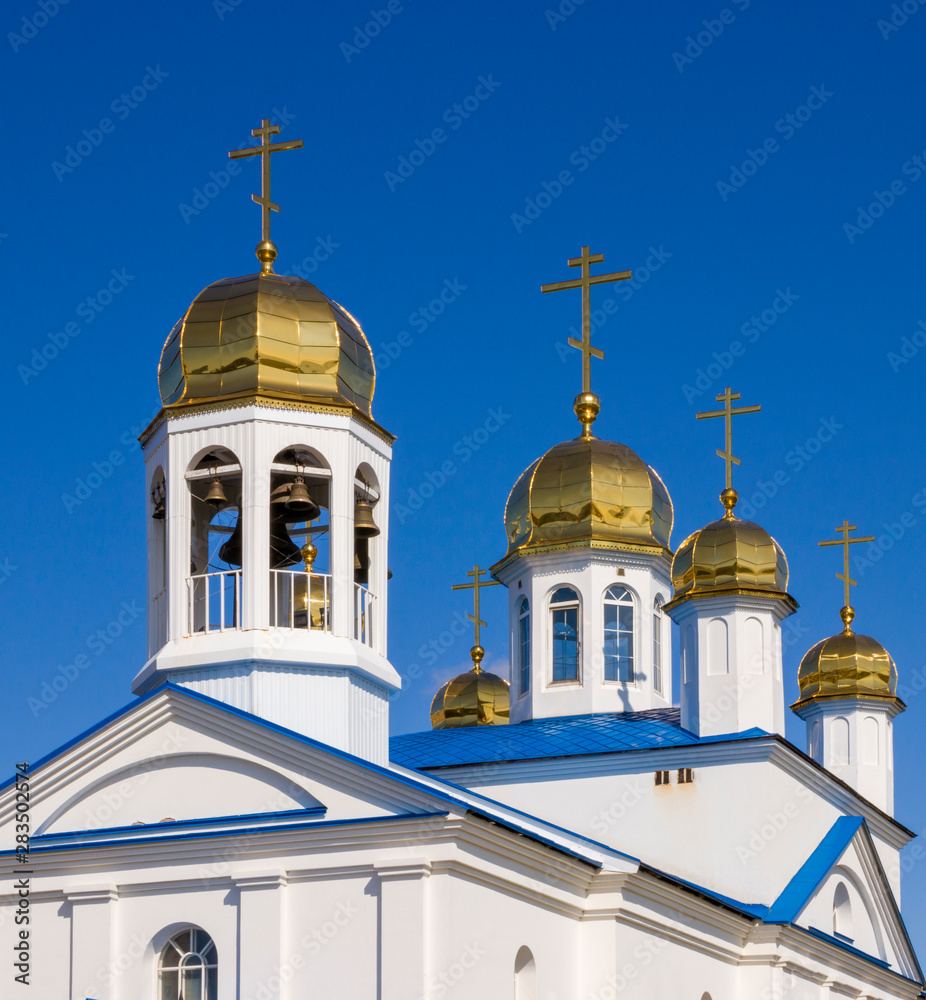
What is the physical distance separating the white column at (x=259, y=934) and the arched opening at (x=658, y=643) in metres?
10.6

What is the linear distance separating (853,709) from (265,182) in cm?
1358

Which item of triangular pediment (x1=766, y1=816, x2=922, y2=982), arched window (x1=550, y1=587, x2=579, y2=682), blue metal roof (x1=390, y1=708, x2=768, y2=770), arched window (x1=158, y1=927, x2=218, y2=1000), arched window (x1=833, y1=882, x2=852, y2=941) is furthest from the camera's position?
arched window (x1=550, y1=587, x2=579, y2=682)

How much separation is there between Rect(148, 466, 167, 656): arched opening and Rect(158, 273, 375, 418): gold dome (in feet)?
2.66

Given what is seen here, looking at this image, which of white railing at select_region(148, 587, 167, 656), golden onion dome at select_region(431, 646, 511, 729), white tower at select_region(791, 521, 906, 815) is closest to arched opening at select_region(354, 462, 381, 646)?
white railing at select_region(148, 587, 167, 656)

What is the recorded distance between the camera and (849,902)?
22406 millimetres

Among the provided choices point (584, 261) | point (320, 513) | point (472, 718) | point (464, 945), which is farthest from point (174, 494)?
point (472, 718)

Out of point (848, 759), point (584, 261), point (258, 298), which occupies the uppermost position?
point (584, 261)

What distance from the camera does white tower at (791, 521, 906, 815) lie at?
90.6ft

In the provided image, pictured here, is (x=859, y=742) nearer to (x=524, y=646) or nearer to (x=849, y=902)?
(x=849, y=902)

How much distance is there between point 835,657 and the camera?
28.1 m

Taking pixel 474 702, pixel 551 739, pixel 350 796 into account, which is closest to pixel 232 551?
pixel 350 796

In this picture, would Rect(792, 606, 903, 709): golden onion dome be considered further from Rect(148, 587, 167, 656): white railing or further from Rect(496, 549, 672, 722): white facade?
Rect(148, 587, 167, 656): white railing

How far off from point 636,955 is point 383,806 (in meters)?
3.69

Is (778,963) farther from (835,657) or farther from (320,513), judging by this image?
(835,657)
